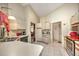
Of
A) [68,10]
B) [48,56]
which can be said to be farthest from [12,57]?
[68,10]

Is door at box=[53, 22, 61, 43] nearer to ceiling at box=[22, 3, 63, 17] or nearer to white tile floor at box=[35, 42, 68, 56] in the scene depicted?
white tile floor at box=[35, 42, 68, 56]

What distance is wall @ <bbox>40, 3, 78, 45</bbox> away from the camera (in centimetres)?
203

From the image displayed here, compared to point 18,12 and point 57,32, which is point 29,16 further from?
point 57,32

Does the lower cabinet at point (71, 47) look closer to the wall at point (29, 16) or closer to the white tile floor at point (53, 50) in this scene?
the white tile floor at point (53, 50)

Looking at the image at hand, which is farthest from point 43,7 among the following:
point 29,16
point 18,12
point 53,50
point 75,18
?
point 53,50

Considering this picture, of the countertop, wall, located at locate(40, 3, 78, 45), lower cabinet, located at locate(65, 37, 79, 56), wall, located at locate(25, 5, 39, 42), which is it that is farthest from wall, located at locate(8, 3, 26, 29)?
lower cabinet, located at locate(65, 37, 79, 56)

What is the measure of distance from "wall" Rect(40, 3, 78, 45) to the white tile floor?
0.21 metres

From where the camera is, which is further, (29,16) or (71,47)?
(29,16)

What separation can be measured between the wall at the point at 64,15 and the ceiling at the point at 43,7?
0.19 ft

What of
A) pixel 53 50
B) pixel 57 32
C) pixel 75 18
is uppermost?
pixel 75 18

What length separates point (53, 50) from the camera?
2.07 metres

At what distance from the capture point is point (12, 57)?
2064mm

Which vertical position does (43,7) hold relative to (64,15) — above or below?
above

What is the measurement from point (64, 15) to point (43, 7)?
352 mm
